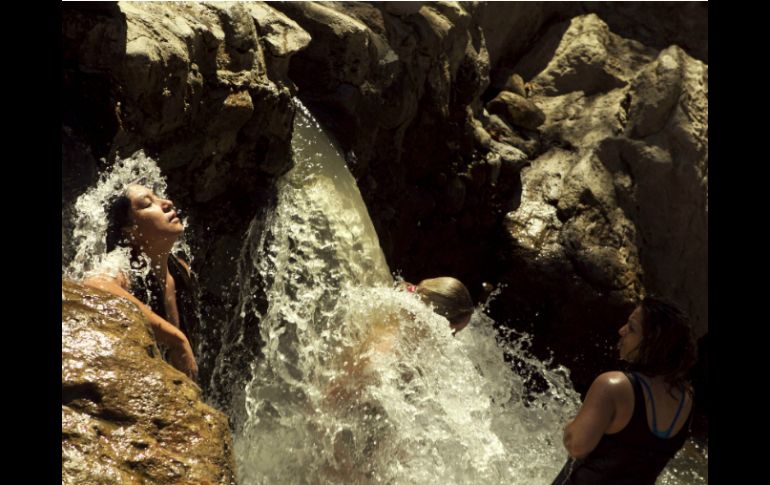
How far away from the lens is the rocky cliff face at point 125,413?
2.00 m

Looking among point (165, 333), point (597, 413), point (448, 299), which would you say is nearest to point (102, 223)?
point (165, 333)

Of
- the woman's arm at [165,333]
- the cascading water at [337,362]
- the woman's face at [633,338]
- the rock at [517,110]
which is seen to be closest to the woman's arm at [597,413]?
the woman's face at [633,338]

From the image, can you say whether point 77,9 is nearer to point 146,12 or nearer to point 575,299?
point 146,12

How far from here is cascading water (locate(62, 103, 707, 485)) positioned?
3.71m

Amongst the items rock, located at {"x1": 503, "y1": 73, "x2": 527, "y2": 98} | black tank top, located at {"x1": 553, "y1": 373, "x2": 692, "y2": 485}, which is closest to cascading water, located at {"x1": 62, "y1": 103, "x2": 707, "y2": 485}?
black tank top, located at {"x1": 553, "y1": 373, "x2": 692, "y2": 485}

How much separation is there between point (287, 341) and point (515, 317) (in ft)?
9.29

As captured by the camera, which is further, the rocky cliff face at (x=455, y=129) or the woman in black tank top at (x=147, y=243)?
the rocky cliff face at (x=455, y=129)

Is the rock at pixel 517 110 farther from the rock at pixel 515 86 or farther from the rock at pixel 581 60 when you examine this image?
the rock at pixel 581 60

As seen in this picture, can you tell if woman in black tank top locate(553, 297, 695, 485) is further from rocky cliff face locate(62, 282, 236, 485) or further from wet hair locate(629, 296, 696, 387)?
rocky cliff face locate(62, 282, 236, 485)

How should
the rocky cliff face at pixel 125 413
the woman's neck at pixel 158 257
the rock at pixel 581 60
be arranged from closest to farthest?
the rocky cliff face at pixel 125 413
the woman's neck at pixel 158 257
the rock at pixel 581 60

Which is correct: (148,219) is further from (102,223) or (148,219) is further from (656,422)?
(656,422)

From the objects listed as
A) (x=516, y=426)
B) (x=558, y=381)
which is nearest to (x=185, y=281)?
(x=516, y=426)

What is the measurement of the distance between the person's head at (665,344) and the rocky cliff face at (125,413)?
1360 mm
